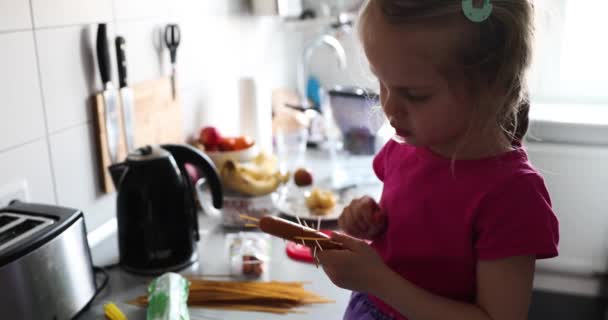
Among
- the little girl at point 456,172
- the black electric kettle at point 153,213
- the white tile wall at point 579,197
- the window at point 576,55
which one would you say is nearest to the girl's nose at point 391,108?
the little girl at point 456,172

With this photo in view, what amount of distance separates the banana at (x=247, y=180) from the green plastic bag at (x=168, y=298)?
0.33 metres

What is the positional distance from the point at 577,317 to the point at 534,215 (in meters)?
1.66

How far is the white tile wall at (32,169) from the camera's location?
2.82ft

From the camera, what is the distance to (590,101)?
6.56 feet

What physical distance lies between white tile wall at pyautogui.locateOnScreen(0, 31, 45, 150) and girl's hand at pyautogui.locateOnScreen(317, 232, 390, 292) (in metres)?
0.55

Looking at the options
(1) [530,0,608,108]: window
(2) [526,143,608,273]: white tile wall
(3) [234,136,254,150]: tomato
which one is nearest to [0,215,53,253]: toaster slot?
(3) [234,136,254,150]: tomato

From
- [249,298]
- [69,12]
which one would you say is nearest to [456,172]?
[249,298]

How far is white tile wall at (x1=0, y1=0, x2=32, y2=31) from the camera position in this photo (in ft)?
2.71

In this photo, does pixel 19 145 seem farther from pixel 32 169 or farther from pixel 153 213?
pixel 153 213

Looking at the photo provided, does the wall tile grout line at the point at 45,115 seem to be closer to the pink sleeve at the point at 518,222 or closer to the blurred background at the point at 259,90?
the blurred background at the point at 259,90

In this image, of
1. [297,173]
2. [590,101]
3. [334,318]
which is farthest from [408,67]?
[590,101]

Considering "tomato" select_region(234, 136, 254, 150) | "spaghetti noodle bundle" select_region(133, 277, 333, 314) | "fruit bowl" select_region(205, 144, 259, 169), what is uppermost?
"tomato" select_region(234, 136, 254, 150)

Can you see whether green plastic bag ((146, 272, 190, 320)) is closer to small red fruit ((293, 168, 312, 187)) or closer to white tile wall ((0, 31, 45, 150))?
white tile wall ((0, 31, 45, 150))

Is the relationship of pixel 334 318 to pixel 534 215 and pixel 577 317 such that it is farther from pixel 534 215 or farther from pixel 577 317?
pixel 577 317
